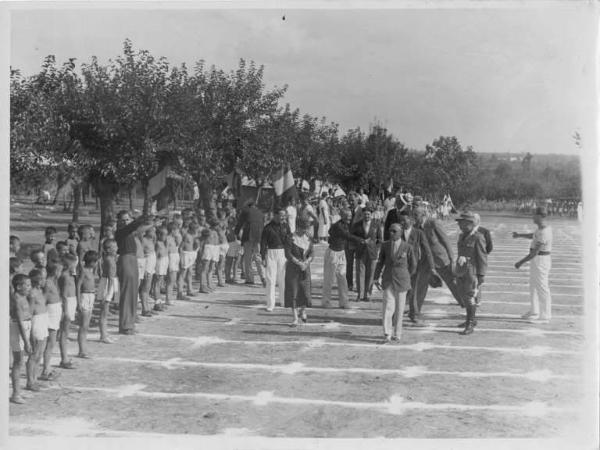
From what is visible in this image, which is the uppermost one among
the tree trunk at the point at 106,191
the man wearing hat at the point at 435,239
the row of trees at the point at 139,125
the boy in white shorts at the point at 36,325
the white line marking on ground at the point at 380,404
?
the row of trees at the point at 139,125

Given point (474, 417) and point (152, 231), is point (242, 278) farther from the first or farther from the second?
point (474, 417)

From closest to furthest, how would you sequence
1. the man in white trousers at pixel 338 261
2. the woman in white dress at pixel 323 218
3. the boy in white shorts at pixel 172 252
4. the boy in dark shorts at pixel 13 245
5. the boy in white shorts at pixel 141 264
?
the boy in dark shorts at pixel 13 245 < the boy in white shorts at pixel 141 264 < the boy in white shorts at pixel 172 252 < the man in white trousers at pixel 338 261 < the woman in white dress at pixel 323 218

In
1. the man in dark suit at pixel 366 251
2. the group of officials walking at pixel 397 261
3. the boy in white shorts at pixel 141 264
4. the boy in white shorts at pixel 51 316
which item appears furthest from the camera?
the man in dark suit at pixel 366 251

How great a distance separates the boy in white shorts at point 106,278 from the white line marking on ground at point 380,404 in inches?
76.5

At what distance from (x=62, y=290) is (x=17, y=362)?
1.17m

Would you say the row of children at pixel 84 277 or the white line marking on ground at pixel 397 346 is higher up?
the row of children at pixel 84 277

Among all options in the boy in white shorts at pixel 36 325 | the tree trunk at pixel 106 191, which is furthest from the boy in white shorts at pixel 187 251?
the boy in white shorts at pixel 36 325

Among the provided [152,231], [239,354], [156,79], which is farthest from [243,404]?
[156,79]

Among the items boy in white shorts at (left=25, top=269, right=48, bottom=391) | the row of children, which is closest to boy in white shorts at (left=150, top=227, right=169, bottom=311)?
the row of children

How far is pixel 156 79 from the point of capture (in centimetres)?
1537

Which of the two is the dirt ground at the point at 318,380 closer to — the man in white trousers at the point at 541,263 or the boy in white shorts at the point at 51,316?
the boy in white shorts at the point at 51,316

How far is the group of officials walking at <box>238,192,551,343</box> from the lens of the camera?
10.1m

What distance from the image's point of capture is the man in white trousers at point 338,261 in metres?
12.5

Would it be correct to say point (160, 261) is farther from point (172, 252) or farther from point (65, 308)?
point (65, 308)
